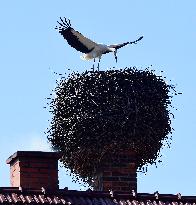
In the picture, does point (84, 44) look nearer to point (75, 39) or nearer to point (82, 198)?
point (75, 39)

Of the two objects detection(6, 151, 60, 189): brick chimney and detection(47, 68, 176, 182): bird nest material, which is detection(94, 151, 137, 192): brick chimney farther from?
detection(6, 151, 60, 189): brick chimney

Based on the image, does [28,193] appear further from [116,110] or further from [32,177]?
[116,110]

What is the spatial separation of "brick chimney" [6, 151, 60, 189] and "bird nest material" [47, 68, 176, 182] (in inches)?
140

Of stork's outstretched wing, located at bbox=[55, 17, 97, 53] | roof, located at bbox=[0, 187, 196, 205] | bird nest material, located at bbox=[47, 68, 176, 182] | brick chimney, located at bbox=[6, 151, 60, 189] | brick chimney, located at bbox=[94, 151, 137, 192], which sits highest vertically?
stork's outstretched wing, located at bbox=[55, 17, 97, 53]

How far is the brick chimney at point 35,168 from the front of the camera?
11.7 m

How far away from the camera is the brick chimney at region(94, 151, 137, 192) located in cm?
1390

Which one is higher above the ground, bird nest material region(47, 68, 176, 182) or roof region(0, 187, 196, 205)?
bird nest material region(47, 68, 176, 182)

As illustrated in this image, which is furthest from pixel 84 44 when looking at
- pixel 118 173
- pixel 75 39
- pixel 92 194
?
pixel 92 194

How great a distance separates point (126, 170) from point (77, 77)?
101 inches

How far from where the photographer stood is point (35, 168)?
11.8 m

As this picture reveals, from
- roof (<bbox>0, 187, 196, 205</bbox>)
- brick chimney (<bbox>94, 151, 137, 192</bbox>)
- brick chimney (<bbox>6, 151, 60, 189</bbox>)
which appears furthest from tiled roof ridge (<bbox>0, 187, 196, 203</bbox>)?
brick chimney (<bbox>94, 151, 137, 192</bbox>)

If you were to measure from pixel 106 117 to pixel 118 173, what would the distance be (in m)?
1.66

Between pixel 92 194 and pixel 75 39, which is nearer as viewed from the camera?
pixel 92 194

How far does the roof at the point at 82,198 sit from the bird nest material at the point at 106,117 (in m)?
4.03
